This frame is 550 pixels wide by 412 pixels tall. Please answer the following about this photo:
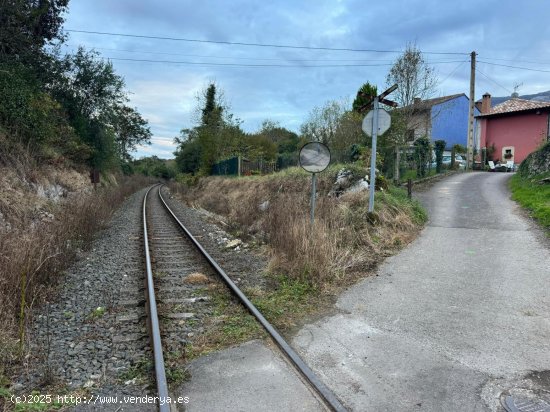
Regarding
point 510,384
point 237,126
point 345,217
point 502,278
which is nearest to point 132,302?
point 510,384

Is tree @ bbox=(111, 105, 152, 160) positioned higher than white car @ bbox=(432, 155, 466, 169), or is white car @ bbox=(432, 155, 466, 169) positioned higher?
tree @ bbox=(111, 105, 152, 160)

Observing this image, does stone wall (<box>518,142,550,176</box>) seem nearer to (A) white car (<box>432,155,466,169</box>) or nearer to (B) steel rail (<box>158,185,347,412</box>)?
(A) white car (<box>432,155,466,169</box>)

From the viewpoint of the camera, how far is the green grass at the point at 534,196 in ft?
33.4

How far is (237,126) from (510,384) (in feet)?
102


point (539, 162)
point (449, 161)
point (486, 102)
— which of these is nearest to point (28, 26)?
point (539, 162)

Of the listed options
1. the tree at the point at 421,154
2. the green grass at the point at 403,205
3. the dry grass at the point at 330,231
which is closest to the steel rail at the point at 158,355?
the dry grass at the point at 330,231

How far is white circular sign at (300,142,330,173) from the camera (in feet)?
26.5

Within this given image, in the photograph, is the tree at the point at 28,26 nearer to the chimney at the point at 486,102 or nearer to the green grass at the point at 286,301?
the green grass at the point at 286,301

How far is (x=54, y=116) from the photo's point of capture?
1767 centimetres

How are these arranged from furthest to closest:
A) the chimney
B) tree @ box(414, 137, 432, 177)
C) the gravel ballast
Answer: the chimney
tree @ box(414, 137, 432, 177)
the gravel ballast

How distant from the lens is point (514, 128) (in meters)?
31.7

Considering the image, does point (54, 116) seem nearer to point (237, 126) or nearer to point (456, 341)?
point (237, 126)

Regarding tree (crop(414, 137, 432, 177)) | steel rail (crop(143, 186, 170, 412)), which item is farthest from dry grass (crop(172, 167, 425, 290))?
tree (crop(414, 137, 432, 177))

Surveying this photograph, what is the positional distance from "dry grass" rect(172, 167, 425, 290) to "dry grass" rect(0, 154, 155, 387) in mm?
3920
